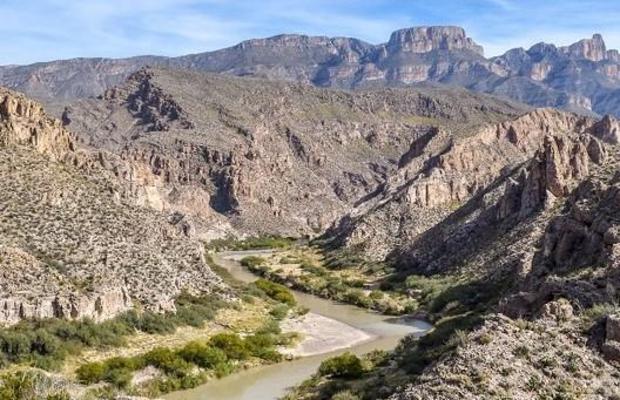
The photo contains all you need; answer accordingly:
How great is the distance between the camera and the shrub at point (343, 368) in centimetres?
4906

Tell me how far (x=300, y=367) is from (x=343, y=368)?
6581 millimetres

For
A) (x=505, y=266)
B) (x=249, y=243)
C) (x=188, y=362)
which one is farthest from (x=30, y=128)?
(x=249, y=243)

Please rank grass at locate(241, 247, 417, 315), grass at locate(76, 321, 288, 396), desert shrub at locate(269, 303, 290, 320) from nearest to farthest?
grass at locate(76, 321, 288, 396) → desert shrub at locate(269, 303, 290, 320) → grass at locate(241, 247, 417, 315)

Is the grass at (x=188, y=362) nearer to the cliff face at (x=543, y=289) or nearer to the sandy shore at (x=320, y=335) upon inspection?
the sandy shore at (x=320, y=335)

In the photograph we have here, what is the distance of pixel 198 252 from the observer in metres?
80.5

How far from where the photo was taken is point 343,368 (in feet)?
163

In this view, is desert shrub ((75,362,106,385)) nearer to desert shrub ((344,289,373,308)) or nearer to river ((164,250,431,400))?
river ((164,250,431,400))

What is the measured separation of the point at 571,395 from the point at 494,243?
55225 mm

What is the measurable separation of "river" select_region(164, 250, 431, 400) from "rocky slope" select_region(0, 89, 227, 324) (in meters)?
10.9

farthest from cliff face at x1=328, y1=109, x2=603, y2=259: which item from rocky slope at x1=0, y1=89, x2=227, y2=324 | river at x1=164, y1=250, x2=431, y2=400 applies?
rocky slope at x1=0, y1=89, x2=227, y2=324

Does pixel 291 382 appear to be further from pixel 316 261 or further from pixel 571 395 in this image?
pixel 316 261

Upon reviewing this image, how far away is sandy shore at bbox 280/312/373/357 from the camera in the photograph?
60.6 meters

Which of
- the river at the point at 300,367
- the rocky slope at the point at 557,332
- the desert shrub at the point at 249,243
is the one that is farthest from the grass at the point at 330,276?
the rocky slope at the point at 557,332

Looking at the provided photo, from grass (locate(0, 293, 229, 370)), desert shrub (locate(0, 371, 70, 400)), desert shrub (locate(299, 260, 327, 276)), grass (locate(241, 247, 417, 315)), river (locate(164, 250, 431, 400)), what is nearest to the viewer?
desert shrub (locate(0, 371, 70, 400))
